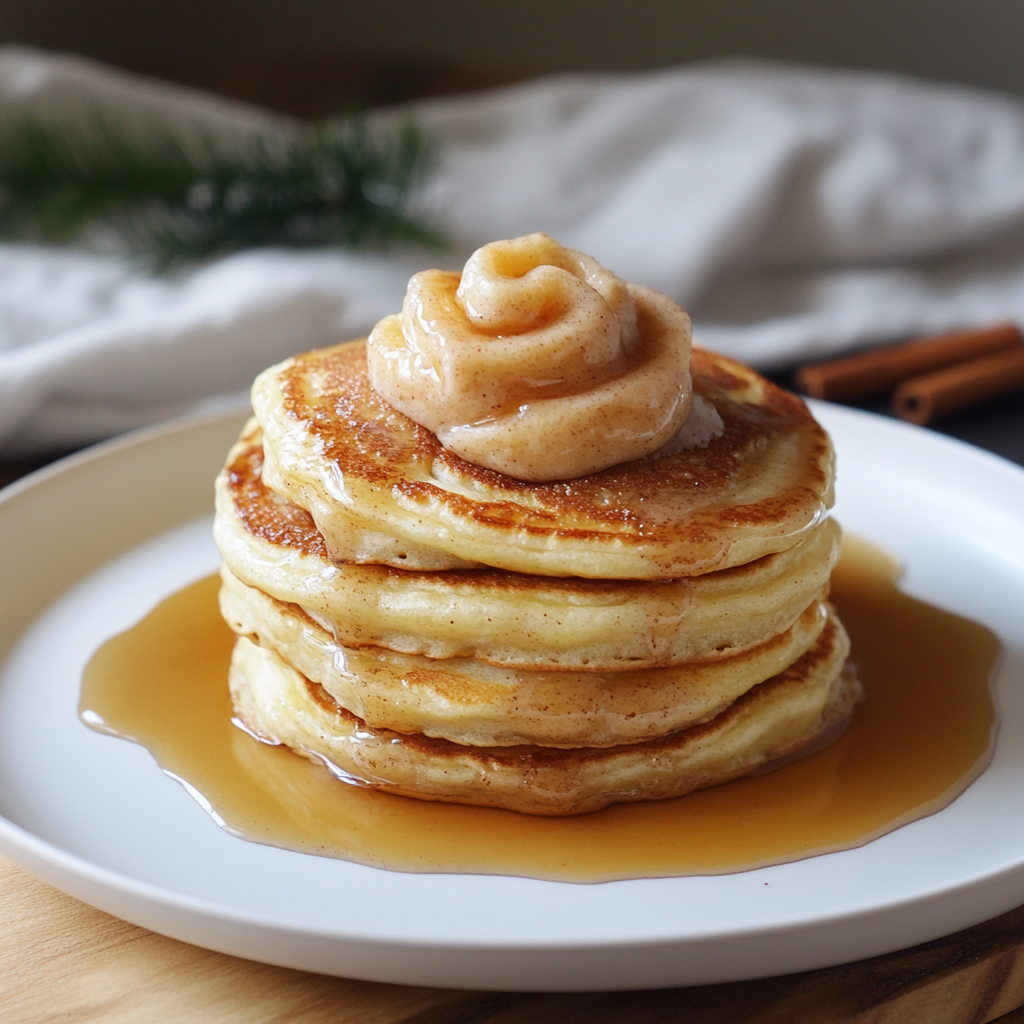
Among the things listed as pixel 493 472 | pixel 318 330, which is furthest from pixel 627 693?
pixel 318 330

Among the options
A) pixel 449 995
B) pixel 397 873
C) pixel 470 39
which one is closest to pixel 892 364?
pixel 397 873

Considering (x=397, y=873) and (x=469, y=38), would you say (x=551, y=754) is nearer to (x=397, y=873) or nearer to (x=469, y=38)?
(x=397, y=873)

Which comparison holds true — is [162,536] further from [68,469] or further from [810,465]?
[810,465]

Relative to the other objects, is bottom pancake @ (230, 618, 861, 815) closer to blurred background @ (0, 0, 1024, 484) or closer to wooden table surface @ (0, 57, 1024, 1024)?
wooden table surface @ (0, 57, 1024, 1024)

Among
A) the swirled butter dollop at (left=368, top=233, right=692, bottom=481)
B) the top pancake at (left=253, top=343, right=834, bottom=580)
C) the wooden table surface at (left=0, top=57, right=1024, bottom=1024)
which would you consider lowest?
the wooden table surface at (left=0, top=57, right=1024, bottom=1024)

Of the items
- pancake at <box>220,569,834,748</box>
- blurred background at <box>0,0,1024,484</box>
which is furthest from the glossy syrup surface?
blurred background at <box>0,0,1024,484</box>

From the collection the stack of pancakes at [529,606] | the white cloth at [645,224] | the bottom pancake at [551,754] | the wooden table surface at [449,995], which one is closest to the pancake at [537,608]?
the stack of pancakes at [529,606]

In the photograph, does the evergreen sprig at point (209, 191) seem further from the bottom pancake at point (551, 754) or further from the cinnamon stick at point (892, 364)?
the bottom pancake at point (551, 754)
